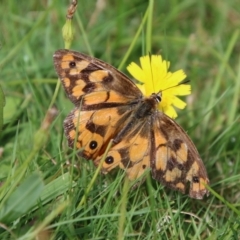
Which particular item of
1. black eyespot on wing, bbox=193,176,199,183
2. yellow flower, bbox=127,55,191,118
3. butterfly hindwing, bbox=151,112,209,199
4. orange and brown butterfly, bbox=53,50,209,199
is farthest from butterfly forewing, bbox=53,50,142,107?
black eyespot on wing, bbox=193,176,199,183

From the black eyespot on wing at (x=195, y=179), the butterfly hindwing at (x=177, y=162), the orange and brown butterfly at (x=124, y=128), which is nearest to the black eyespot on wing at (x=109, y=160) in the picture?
the orange and brown butterfly at (x=124, y=128)

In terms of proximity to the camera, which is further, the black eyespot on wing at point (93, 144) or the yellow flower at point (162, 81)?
the yellow flower at point (162, 81)

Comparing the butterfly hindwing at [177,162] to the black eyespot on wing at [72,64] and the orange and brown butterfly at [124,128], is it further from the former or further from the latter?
the black eyespot on wing at [72,64]

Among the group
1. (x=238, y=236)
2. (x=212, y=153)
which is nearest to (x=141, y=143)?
(x=238, y=236)

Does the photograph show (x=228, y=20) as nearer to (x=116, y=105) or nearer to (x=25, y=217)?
(x=116, y=105)

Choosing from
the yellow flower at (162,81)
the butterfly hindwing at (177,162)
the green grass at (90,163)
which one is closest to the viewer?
the green grass at (90,163)

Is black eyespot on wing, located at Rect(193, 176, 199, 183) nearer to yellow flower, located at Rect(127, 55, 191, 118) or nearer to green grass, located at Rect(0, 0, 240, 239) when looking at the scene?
green grass, located at Rect(0, 0, 240, 239)
